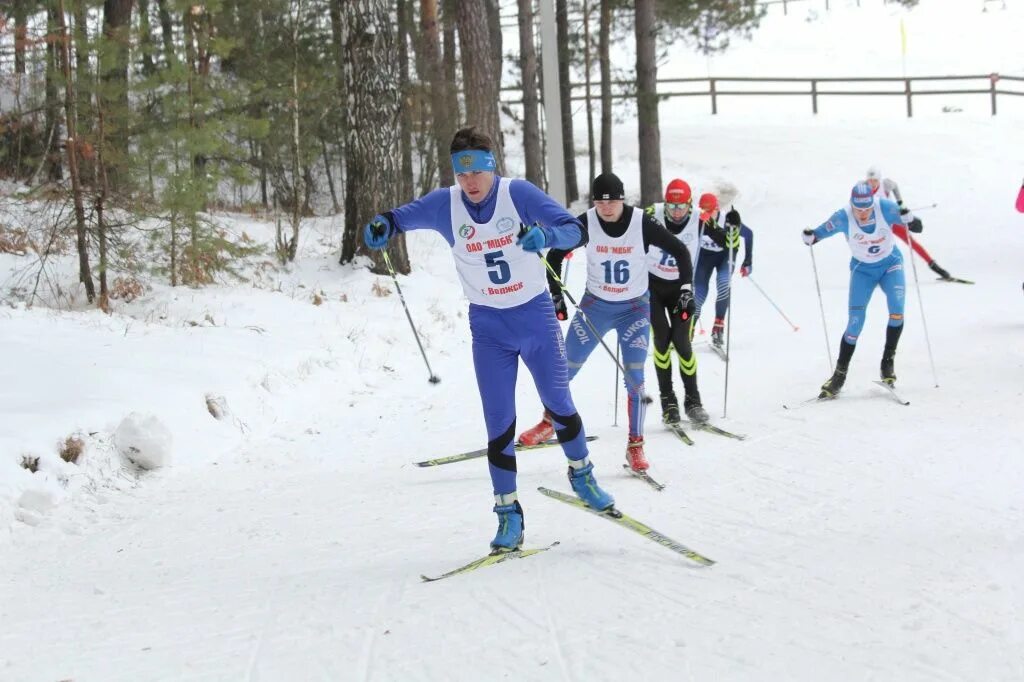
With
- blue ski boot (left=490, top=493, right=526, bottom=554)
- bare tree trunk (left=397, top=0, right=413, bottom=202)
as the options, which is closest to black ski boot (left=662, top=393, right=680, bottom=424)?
blue ski boot (left=490, top=493, right=526, bottom=554)

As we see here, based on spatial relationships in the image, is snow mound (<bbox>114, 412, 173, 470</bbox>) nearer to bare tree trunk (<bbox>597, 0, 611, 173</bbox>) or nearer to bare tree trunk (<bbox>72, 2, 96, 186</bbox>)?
bare tree trunk (<bbox>72, 2, 96, 186</bbox>)

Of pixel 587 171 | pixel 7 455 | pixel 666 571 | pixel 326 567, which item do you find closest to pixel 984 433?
pixel 666 571

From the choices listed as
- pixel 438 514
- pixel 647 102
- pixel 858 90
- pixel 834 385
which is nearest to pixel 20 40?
pixel 438 514

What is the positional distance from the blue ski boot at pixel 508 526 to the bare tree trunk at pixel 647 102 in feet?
52.8

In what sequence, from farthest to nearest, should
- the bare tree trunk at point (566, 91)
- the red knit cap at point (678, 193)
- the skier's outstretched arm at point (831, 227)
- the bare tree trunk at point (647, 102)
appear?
the bare tree trunk at point (566, 91)
the bare tree trunk at point (647, 102)
the red knit cap at point (678, 193)
the skier's outstretched arm at point (831, 227)

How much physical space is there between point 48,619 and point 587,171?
24786 millimetres

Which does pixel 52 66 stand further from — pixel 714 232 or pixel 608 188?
pixel 714 232

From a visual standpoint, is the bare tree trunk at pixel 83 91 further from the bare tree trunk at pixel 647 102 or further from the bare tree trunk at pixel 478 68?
the bare tree trunk at pixel 647 102

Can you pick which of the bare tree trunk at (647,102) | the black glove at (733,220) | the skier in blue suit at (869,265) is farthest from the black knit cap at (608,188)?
the bare tree trunk at (647,102)

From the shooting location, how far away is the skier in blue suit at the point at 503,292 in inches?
192

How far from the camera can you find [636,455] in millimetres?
6582

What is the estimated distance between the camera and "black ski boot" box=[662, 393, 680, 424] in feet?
26.0

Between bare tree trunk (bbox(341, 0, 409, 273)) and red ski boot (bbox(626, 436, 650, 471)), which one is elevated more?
bare tree trunk (bbox(341, 0, 409, 273))

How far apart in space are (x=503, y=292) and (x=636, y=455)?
6.67 ft
